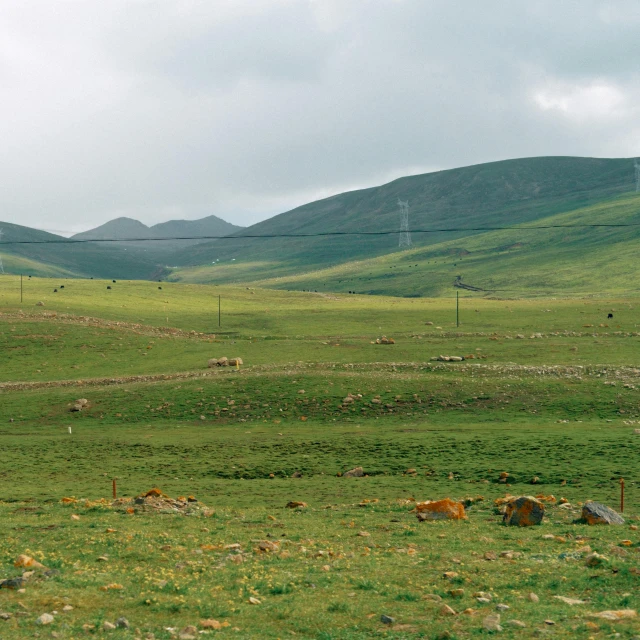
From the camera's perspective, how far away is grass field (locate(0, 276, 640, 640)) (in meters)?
14.5

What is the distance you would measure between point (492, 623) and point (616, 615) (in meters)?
2.18

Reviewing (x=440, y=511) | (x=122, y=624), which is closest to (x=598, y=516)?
(x=440, y=511)

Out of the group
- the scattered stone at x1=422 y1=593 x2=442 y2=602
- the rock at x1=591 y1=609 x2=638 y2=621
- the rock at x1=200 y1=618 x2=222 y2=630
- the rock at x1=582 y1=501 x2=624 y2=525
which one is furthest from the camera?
the rock at x1=582 y1=501 x2=624 y2=525

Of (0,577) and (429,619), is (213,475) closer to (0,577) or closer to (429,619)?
(0,577)

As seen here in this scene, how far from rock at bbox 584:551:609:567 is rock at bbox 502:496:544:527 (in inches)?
218

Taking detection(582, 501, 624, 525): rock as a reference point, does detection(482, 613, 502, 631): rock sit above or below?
above

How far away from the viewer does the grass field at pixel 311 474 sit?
47.4ft

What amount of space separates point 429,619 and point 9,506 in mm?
18518

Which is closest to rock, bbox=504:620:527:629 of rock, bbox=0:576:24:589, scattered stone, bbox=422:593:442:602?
scattered stone, bbox=422:593:442:602

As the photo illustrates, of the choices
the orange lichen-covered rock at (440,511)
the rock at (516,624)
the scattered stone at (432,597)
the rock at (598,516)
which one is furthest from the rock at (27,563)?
the rock at (598,516)

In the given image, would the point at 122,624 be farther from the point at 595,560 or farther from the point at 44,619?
the point at 595,560

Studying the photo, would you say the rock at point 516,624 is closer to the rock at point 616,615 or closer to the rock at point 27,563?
the rock at point 616,615

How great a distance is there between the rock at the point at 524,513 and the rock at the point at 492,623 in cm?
945

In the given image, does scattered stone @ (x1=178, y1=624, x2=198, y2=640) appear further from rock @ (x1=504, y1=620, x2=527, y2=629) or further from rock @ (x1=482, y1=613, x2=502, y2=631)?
rock @ (x1=504, y1=620, x2=527, y2=629)
